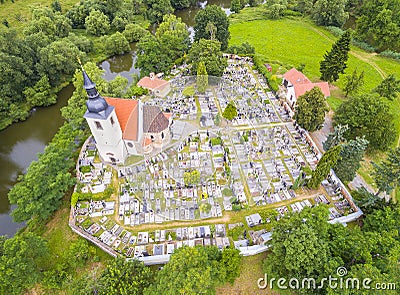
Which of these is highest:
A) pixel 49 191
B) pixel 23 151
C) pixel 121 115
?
pixel 121 115

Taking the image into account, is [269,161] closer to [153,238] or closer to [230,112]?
[230,112]

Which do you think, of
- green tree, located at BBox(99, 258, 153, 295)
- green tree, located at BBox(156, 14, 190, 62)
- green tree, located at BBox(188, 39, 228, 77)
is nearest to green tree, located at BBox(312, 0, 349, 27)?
green tree, located at BBox(156, 14, 190, 62)

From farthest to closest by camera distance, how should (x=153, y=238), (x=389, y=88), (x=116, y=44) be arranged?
(x=116, y=44), (x=389, y=88), (x=153, y=238)

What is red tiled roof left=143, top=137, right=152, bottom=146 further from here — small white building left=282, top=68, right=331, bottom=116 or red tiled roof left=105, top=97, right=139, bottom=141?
small white building left=282, top=68, right=331, bottom=116

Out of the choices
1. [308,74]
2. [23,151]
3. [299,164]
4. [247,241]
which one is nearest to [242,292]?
[247,241]

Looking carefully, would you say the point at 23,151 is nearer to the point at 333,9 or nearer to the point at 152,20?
the point at 152,20

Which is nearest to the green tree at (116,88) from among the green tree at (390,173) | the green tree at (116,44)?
the green tree at (116,44)

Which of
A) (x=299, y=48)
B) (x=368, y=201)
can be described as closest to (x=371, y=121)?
(x=368, y=201)
